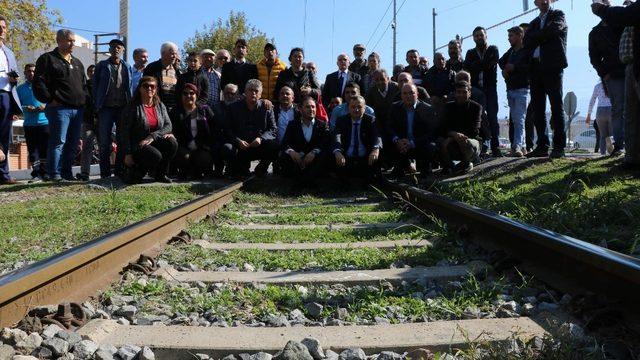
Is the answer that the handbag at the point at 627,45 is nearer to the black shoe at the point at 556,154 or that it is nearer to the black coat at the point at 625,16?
the black coat at the point at 625,16

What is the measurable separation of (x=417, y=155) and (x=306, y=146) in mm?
1653

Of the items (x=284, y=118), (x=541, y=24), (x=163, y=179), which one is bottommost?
(x=163, y=179)

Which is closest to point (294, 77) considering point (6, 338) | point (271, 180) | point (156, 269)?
point (271, 180)

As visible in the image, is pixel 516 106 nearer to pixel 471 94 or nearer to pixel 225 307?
pixel 471 94

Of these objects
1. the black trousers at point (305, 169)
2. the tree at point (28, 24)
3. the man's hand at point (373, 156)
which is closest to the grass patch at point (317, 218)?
the man's hand at point (373, 156)

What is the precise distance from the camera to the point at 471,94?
937 cm

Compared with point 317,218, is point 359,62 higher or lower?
higher

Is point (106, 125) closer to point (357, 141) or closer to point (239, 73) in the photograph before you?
point (239, 73)

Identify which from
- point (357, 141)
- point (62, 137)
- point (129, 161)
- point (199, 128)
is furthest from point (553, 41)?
point (62, 137)

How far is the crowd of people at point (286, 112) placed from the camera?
801cm

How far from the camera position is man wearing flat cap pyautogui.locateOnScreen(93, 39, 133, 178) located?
8.78m

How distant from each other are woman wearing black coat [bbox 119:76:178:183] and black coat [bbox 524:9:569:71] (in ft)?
16.9

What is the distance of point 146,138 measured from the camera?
27.2 ft

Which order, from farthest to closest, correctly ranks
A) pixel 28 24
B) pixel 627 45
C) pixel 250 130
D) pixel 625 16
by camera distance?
pixel 28 24, pixel 250 130, pixel 627 45, pixel 625 16
